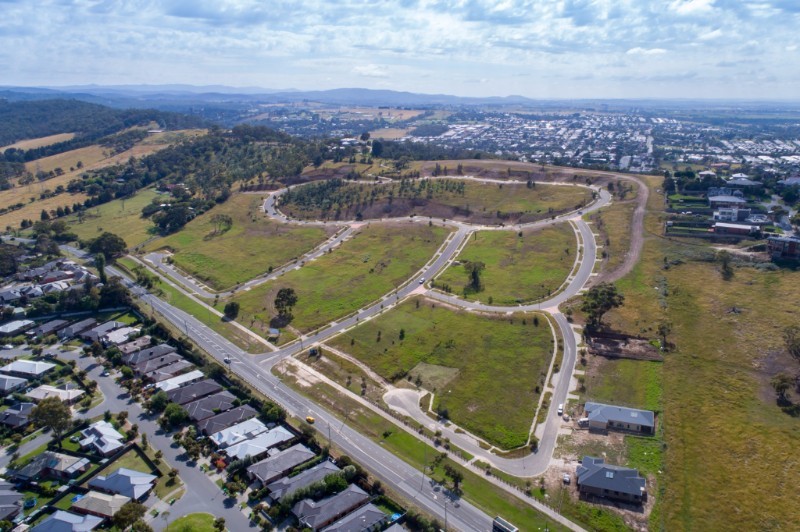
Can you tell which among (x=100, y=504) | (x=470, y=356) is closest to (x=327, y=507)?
(x=100, y=504)

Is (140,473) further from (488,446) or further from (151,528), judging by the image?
(488,446)

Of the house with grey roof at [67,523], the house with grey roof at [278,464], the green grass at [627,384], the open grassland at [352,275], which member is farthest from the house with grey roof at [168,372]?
the green grass at [627,384]

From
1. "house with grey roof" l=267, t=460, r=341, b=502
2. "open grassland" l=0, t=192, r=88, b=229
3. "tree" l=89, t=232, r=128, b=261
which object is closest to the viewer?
"house with grey roof" l=267, t=460, r=341, b=502

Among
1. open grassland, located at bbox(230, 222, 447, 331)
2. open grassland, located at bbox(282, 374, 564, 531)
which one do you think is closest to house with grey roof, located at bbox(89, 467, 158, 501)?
open grassland, located at bbox(282, 374, 564, 531)

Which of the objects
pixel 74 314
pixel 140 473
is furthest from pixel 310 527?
pixel 74 314

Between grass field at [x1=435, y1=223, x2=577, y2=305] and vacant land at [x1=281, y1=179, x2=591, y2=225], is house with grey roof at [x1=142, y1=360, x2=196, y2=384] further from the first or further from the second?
vacant land at [x1=281, y1=179, x2=591, y2=225]
